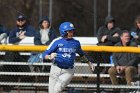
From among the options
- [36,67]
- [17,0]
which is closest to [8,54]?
[36,67]

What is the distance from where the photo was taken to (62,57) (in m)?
9.61

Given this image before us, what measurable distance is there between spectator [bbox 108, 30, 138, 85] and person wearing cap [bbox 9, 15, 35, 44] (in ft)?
7.20

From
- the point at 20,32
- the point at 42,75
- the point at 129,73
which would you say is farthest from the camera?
the point at 20,32

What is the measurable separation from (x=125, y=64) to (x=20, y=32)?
254 cm

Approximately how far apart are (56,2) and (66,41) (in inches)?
568

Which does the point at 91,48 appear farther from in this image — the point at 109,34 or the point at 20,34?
the point at 20,34

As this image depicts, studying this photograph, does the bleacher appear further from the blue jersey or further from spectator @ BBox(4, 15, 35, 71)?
the blue jersey

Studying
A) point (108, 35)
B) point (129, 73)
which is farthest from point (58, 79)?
point (108, 35)

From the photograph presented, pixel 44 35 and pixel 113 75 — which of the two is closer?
pixel 113 75

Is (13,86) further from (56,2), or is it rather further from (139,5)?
(139,5)

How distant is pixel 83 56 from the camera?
979 centimetres

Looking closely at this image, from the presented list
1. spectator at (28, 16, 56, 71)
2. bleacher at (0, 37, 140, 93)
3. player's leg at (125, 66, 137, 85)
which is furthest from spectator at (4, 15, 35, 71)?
player's leg at (125, 66, 137, 85)

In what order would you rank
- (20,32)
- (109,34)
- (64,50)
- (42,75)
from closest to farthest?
(64,50), (42,75), (109,34), (20,32)

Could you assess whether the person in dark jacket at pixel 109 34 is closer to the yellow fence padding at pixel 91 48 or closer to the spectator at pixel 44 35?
the spectator at pixel 44 35
